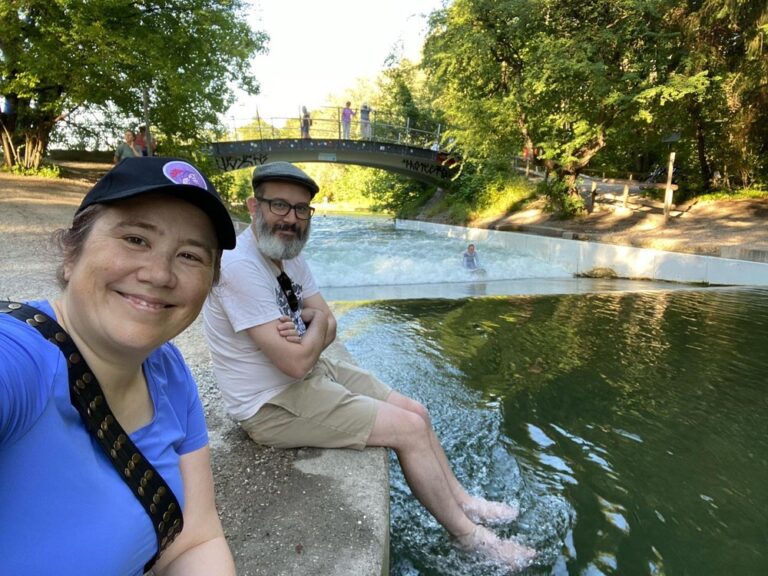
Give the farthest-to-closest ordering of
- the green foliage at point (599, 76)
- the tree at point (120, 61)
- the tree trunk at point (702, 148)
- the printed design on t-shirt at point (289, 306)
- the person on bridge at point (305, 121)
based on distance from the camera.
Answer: the person on bridge at point (305, 121) < the tree trunk at point (702, 148) < the green foliage at point (599, 76) < the tree at point (120, 61) < the printed design on t-shirt at point (289, 306)

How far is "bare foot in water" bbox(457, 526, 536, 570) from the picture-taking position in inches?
93.4

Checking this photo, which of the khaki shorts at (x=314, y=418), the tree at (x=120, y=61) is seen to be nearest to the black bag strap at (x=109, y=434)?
the khaki shorts at (x=314, y=418)

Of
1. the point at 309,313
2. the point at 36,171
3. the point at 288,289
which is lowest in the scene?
the point at 309,313

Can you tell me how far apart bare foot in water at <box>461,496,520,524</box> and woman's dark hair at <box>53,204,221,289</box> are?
7.40 ft

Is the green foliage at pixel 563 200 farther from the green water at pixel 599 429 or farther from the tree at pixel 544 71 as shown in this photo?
the green water at pixel 599 429

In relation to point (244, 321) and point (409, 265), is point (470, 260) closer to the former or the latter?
point (409, 265)

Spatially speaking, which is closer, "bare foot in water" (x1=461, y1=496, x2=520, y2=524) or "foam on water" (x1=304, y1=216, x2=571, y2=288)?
"bare foot in water" (x1=461, y1=496, x2=520, y2=524)

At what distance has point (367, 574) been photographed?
1729mm

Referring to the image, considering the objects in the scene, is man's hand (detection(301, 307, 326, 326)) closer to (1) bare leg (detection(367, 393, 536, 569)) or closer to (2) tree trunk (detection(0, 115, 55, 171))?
(1) bare leg (detection(367, 393, 536, 569))

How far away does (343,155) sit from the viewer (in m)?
24.1

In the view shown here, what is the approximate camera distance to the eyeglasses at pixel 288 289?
2.63 metres

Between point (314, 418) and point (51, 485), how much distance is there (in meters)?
1.67

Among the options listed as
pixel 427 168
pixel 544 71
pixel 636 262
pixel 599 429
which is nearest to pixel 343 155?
pixel 427 168

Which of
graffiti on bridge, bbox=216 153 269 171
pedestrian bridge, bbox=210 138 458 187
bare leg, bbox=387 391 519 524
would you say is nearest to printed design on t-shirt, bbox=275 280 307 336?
bare leg, bbox=387 391 519 524
